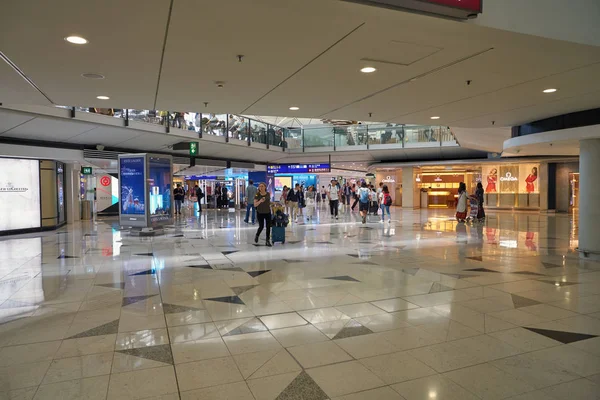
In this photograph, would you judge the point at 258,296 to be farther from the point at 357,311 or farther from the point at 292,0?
the point at 292,0

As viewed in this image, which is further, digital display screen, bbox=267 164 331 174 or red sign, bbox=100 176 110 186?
digital display screen, bbox=267 164 331 174

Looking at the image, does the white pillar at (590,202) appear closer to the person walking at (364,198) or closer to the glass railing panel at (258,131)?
the person walking at (364,198)

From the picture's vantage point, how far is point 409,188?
33.2 metres

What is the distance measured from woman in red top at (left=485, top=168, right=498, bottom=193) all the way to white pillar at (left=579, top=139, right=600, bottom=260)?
2259cm

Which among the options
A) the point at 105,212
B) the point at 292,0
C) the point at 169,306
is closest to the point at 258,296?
the point at 169,306

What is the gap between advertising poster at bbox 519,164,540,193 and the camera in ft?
93.2

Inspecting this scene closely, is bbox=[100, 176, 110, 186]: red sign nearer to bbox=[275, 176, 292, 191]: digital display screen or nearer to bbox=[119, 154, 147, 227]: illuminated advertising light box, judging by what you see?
bbox=[119, 154, 147, 227]: illuminated advertising light box

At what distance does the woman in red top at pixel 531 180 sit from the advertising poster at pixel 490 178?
7.65ft

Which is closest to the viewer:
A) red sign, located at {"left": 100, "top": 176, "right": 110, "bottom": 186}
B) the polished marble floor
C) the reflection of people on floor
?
the polished marble floor

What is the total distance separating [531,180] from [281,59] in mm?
28449

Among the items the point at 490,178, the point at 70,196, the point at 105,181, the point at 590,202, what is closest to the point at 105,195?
the point at 105,181

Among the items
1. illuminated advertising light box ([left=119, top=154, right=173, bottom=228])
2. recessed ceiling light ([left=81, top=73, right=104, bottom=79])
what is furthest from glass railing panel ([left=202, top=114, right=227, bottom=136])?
recessed ceiling light ([left=81, top=73, right=104, bottom=79])

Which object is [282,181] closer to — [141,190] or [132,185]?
[132,185]

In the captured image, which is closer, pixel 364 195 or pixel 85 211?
pixel 364 195
